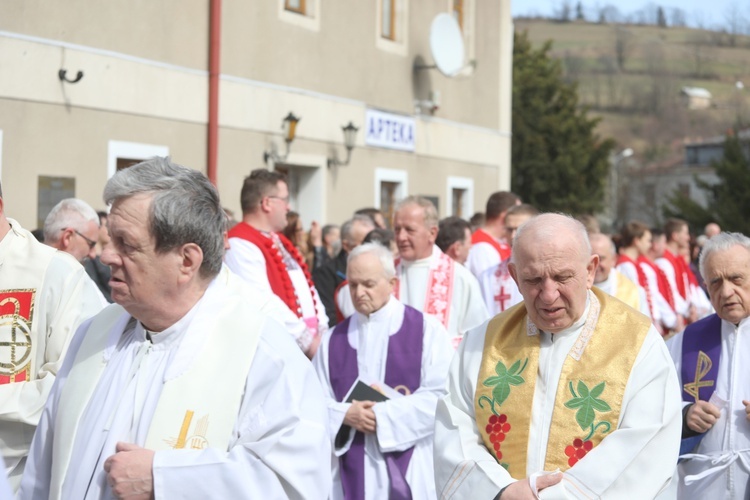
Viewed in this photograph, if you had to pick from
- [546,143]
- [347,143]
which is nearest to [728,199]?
[546,143]

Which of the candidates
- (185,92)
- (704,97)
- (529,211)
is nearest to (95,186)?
(185,92)

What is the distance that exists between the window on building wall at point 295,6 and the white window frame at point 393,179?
2804 mm

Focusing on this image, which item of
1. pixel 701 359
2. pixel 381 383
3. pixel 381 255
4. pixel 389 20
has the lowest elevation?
pixel 381 383

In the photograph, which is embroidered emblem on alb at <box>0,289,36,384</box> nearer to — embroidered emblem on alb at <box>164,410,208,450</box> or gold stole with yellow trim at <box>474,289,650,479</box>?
embroidered emblem on alb at <box>164,410,208,450</box>

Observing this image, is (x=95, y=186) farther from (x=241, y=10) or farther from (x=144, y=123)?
(x=241, y=10)

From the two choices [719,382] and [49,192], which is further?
[49,192]

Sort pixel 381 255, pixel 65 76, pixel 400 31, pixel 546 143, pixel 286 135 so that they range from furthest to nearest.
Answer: pixel 546 143 → pixel 400 31 → pixel 286 135 → pixel 65 76 → pixel 381 255

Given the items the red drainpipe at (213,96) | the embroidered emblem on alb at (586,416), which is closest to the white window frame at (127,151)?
the red drainpipe at (213,96)

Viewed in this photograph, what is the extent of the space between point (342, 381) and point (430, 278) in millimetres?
1523

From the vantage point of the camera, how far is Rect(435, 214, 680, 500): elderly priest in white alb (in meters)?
3.74

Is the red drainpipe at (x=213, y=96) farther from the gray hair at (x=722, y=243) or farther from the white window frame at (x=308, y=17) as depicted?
the gray hair at (x=722, y=243)

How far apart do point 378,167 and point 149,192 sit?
41.8ft

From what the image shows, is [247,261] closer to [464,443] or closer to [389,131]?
[464,443]

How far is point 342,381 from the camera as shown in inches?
239
